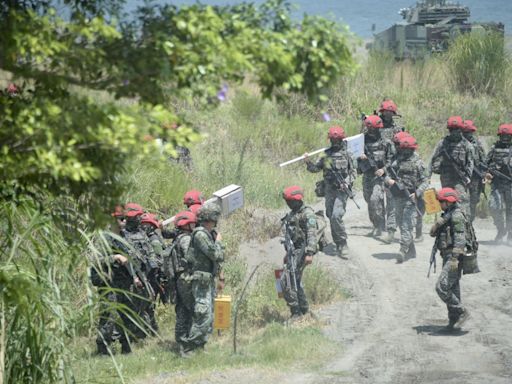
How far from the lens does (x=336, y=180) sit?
56.1 ft

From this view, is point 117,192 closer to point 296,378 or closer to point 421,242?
point 296,378

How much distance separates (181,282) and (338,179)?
4925 millimetres

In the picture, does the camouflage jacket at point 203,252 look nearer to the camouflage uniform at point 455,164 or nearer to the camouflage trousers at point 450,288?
the camouflage trousers at point 450,288

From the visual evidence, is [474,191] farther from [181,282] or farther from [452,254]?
[181,282]

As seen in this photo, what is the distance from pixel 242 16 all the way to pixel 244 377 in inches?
223

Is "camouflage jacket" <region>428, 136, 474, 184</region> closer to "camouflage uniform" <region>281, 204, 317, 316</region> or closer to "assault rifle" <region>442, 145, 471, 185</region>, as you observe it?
"assault rifle" <region>442, 145, 471, 185</region>

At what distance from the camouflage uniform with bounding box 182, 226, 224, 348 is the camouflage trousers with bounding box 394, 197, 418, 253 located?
Result: 471 cm

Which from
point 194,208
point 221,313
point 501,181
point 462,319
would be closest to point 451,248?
point 462,319

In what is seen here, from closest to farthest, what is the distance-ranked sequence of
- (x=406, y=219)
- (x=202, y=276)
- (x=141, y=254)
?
(x=202, y=276) < (x=141, y=254) < (x=406, y=219)

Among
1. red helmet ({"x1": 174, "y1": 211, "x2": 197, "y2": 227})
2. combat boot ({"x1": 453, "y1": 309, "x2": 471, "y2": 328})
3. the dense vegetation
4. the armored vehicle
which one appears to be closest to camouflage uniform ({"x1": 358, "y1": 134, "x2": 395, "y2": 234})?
combat boot ({"x1": 453, "y1": 309, "x2": 471, "y2": 328})

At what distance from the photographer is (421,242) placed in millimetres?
18000

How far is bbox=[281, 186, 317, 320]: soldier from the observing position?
45.8 ft

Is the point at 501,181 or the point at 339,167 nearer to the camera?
the point at 339,167

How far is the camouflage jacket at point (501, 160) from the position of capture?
17.8 meters
